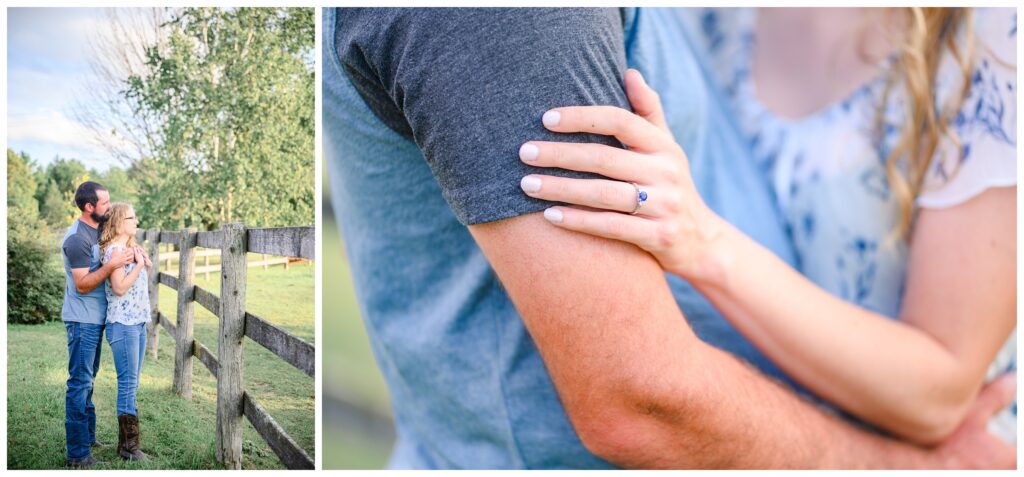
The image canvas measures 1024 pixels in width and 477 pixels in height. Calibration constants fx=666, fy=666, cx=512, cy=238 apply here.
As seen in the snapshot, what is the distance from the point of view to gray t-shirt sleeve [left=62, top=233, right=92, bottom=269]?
131cm

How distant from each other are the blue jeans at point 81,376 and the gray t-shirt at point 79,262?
2 cm

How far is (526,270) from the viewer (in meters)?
0.84

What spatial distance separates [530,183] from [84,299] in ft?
3.39

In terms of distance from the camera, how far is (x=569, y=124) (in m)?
0.81

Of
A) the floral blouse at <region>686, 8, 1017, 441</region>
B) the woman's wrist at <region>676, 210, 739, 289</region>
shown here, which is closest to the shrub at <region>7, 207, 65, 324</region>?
the woman's wrist at <region>676, 210, 739, 289</region>

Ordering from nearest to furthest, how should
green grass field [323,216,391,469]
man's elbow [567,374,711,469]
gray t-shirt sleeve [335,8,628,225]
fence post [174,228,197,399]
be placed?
gray t-shirt sleeve [335,8,628,225] → man's elbow [567,374,711,469] → fence post [174,228,197,399] → green grass field [323,216,391,469]

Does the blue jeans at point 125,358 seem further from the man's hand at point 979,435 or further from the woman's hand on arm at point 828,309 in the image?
the man's hand at point 979,435

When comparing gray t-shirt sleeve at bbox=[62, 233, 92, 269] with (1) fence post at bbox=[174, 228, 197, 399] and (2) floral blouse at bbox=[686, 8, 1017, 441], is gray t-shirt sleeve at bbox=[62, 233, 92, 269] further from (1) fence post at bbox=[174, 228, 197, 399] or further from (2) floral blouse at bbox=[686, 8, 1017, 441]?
(2) floral blouse at bbox=[686, 8, 1017, 441]

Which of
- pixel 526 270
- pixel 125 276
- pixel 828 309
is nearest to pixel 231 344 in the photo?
pixel 125 276

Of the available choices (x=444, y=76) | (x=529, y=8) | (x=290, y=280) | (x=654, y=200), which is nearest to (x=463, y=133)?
(x=444, y=76)

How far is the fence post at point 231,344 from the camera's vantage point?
1.41 meters

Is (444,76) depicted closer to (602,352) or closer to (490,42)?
(490,42)

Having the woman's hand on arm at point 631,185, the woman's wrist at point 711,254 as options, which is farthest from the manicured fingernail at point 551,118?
the woman's wrist at point 711,254

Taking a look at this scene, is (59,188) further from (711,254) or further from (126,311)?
(711,254)
